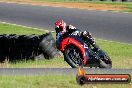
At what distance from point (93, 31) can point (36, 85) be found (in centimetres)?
1213

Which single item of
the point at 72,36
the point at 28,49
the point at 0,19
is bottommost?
the point at 0,19

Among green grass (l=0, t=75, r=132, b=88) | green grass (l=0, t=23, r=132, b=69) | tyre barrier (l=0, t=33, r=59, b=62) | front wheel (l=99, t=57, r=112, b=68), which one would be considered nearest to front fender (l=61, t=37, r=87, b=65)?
front wheel (l=99, t=57, r=112, b=68)

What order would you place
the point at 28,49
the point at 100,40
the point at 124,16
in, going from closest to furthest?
the point at 28,49 < the point at 100,40 < the point at 124,16

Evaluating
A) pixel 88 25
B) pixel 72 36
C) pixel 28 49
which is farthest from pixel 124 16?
pixel 72 36

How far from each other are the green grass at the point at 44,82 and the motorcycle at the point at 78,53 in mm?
1403

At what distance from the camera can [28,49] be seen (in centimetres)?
1123

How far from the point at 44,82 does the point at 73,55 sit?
186cm

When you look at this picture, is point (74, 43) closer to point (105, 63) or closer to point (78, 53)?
point (78, 53)

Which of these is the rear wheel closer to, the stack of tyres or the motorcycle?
the motorcycle

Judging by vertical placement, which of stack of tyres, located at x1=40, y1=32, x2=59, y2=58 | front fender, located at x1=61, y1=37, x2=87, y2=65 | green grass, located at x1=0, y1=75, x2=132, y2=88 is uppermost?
front fender, located at x1=61, y1=37, x2=87, y2=65

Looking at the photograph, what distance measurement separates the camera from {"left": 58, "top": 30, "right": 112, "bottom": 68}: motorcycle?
30.0 ft

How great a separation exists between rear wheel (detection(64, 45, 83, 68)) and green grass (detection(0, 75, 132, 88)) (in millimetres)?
1435

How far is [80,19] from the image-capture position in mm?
23297

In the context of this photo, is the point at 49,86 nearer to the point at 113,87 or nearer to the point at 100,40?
the point at 113,87
